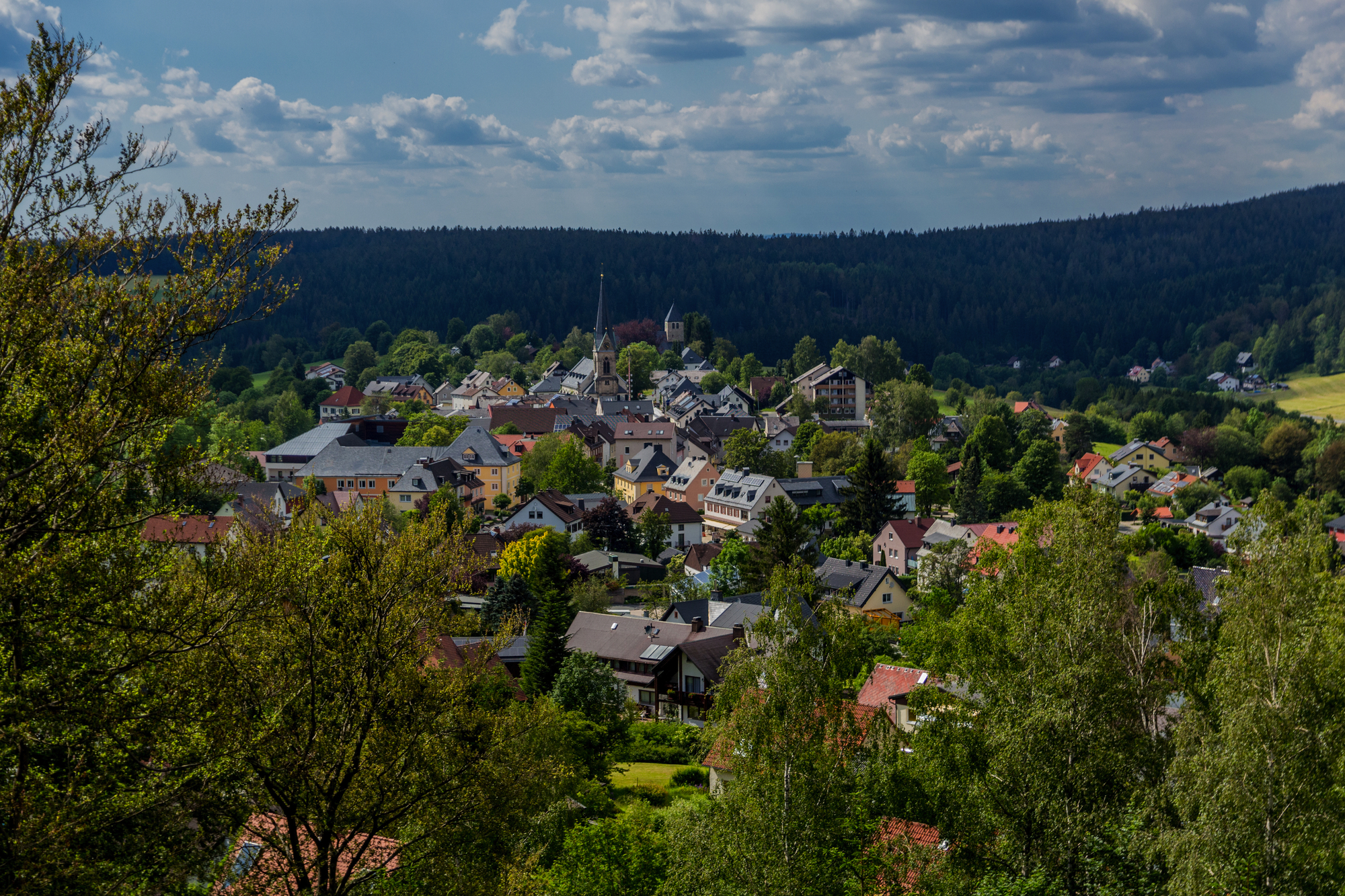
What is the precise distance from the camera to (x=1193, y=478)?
82500mm

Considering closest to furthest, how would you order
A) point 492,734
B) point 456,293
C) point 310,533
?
point 310,533 → point 492,734 → point 456,293

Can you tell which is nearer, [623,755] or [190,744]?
[190,744]

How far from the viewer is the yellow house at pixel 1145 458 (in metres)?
90.8

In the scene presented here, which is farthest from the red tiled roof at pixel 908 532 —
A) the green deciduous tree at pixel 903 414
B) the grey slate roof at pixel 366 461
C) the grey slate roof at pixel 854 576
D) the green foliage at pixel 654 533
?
the grey slate roof at pixel 366 461

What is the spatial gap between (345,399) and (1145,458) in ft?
261

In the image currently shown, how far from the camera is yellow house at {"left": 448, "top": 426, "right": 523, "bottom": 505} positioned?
250 feet

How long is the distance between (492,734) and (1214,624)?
41.7ft

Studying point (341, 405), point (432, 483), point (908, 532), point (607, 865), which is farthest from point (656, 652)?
point (341, 405)

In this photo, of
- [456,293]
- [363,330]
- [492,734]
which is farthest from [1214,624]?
[456,293]

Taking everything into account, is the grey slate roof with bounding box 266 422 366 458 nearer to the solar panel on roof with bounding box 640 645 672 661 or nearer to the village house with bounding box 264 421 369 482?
the village house with bounding box 264 421 369 482

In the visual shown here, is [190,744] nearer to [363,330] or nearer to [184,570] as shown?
[184,570]

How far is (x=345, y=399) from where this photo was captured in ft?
388

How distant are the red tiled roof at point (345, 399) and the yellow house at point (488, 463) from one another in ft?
142

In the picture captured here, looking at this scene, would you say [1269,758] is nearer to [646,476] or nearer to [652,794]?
[652,794]
